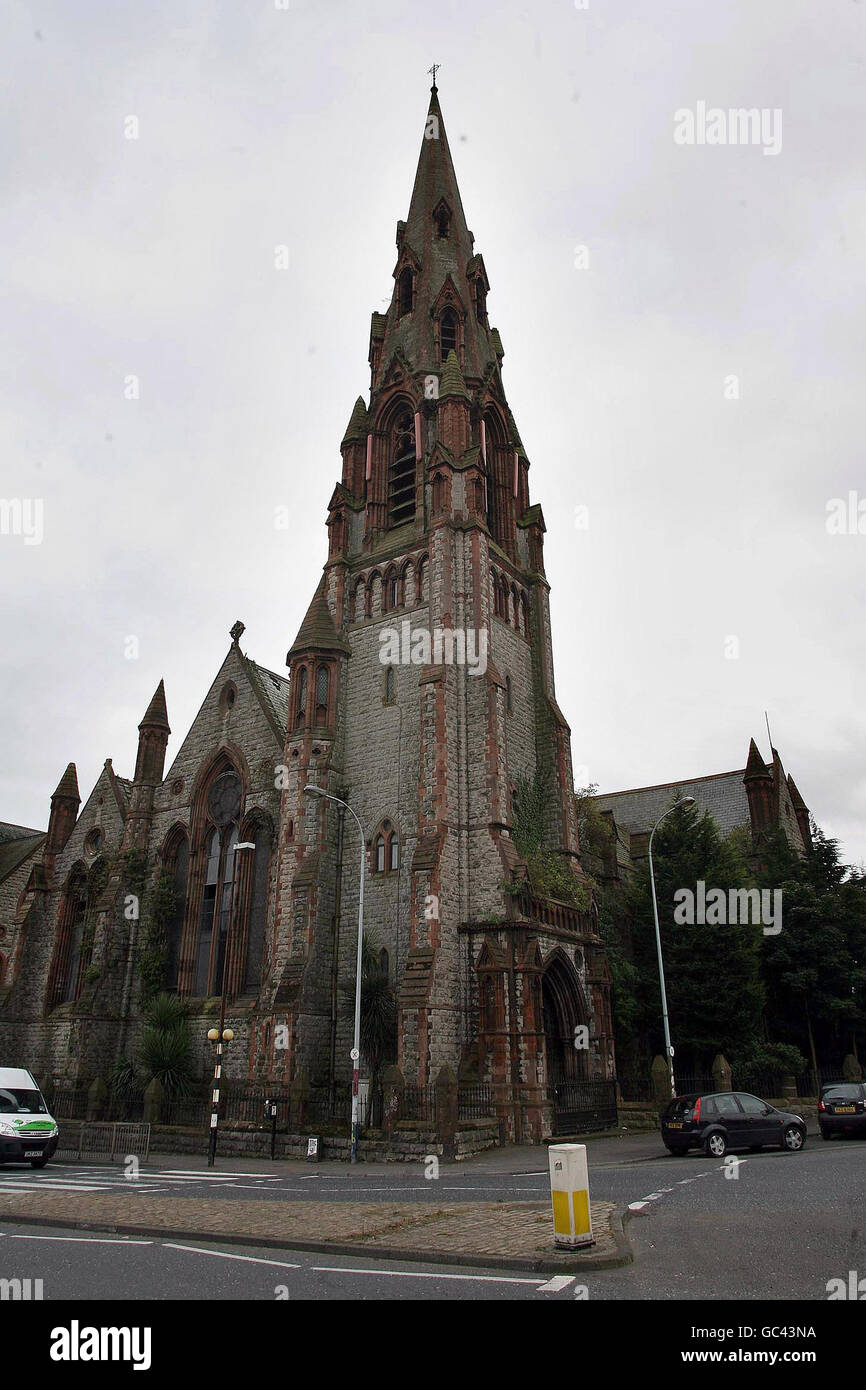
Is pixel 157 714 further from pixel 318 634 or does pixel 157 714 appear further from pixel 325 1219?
pixel 325 1219

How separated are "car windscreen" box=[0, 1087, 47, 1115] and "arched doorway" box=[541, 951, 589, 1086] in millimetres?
14058

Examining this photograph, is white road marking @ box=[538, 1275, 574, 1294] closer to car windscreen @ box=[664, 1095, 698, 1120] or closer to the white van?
car windscreen @ box=[664, 1095, 698, 1120]

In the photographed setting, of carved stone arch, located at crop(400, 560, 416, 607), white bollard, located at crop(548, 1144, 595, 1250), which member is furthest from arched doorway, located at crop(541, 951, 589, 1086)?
white bollard, located at crop(548, 1144, 595, 1250)

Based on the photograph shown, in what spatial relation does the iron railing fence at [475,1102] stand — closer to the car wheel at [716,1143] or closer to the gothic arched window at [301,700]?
the car wheel at [716,1143]

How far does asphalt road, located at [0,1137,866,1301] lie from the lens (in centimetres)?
717

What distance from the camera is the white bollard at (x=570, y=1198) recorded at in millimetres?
8445

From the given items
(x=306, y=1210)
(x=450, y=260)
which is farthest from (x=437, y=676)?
(x=450, y=260)

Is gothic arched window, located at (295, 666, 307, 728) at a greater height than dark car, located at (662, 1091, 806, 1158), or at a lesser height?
greater

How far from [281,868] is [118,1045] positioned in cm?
955

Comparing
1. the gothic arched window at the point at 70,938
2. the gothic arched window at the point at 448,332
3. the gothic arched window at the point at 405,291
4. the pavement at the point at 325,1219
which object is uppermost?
the gothic arched window at the point at 405,291

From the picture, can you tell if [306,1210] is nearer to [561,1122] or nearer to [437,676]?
[561,1122]

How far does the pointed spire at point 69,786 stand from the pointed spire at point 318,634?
13.8 m

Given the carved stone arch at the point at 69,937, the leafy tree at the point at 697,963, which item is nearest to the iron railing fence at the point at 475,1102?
the leafy tree at the point at 697,963
